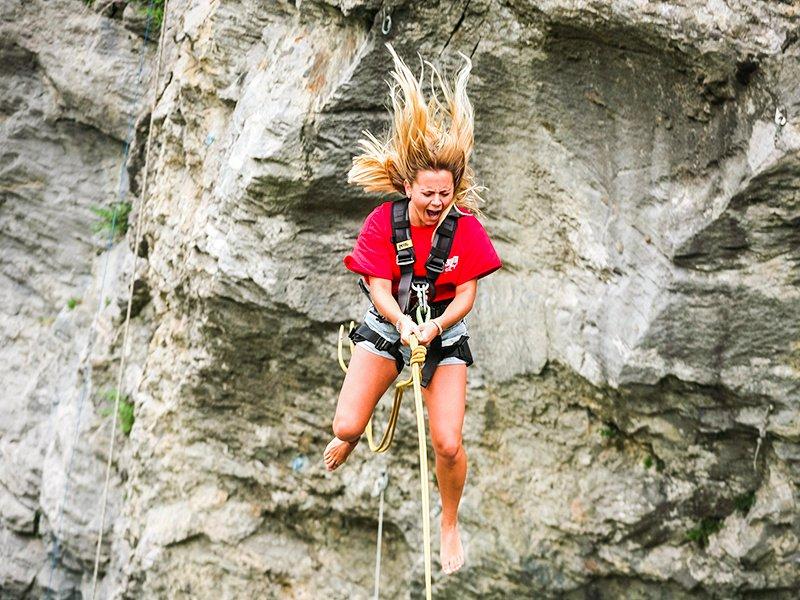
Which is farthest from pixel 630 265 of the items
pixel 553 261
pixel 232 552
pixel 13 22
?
pixel 13 22

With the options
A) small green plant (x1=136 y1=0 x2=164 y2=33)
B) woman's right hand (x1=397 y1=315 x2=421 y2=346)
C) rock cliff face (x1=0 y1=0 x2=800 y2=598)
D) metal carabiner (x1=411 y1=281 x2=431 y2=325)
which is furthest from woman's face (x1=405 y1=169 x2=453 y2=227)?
small green plant (x1=136 y1=0 x2=164 y2=33)

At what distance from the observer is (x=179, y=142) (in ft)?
29.2

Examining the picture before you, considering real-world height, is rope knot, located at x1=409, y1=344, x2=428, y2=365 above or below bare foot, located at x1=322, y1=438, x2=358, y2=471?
above

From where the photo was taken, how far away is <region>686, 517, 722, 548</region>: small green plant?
25.7 feet

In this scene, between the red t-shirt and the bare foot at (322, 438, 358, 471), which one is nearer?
the red t-shirt

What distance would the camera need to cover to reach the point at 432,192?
5.32m

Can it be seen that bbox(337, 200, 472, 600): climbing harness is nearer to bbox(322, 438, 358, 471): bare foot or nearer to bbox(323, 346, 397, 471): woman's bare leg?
bbox(323, 346, 397, 471): woman's bare leg

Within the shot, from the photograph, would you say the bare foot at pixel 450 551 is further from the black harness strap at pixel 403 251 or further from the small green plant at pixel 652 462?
the small green plant at pixel 652 462

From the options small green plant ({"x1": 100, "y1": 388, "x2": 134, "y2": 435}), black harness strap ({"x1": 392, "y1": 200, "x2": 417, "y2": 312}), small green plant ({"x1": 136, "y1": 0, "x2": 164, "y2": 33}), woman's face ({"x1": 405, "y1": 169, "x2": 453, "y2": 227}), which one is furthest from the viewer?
small green plant ({"x1": 136, "y1": 0, "x2": 164, "y2": 33})

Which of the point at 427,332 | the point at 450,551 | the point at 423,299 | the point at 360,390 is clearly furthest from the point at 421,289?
the point at 450,551

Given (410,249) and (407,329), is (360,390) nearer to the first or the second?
(407,329)

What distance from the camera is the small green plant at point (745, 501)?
7.73 metres

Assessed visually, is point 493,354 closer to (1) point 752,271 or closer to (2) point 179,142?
(1) point 752,271

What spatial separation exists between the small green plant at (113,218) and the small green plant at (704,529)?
5.63 metres
